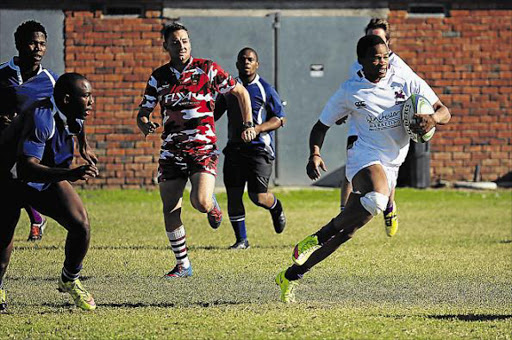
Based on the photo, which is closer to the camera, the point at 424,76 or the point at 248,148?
the point at 248,148

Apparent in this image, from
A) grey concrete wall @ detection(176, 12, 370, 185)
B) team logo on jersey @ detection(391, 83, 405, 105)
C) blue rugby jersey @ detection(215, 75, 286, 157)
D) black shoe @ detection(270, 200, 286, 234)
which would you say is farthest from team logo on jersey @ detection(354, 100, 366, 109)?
grey concrete wall @ detection(176, 12, 370, 185)

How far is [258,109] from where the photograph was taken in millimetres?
12039

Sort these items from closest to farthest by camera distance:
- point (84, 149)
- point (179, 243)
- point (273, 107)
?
1. point (84, 149)
2. point (179, 243)
3. point (273, 107)

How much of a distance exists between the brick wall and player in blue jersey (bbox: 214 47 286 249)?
772cm

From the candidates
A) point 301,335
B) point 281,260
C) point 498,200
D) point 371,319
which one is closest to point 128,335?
point 301,335

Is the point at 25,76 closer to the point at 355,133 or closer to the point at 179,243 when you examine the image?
the point at 179,243

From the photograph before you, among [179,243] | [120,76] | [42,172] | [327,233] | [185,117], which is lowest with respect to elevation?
[179,243]

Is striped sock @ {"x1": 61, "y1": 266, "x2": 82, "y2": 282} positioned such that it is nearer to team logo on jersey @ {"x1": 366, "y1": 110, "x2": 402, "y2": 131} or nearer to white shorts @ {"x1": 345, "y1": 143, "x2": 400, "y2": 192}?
white shorts @ {"x1": 345, "y1": 143, "x2": 400, "y2": 192}

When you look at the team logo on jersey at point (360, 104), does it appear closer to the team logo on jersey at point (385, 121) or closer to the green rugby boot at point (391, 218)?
the team logo on jersey at point (385, 121)

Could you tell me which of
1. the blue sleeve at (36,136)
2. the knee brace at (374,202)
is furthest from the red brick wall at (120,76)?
the blue sleeve at (36,136)

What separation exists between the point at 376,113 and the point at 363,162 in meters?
0.40

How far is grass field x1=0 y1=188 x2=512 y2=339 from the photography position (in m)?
7.07

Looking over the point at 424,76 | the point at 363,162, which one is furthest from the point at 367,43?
the point at 424,76

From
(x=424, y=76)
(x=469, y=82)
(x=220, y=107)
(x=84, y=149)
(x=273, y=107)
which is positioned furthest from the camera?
(x=469, y=82)
